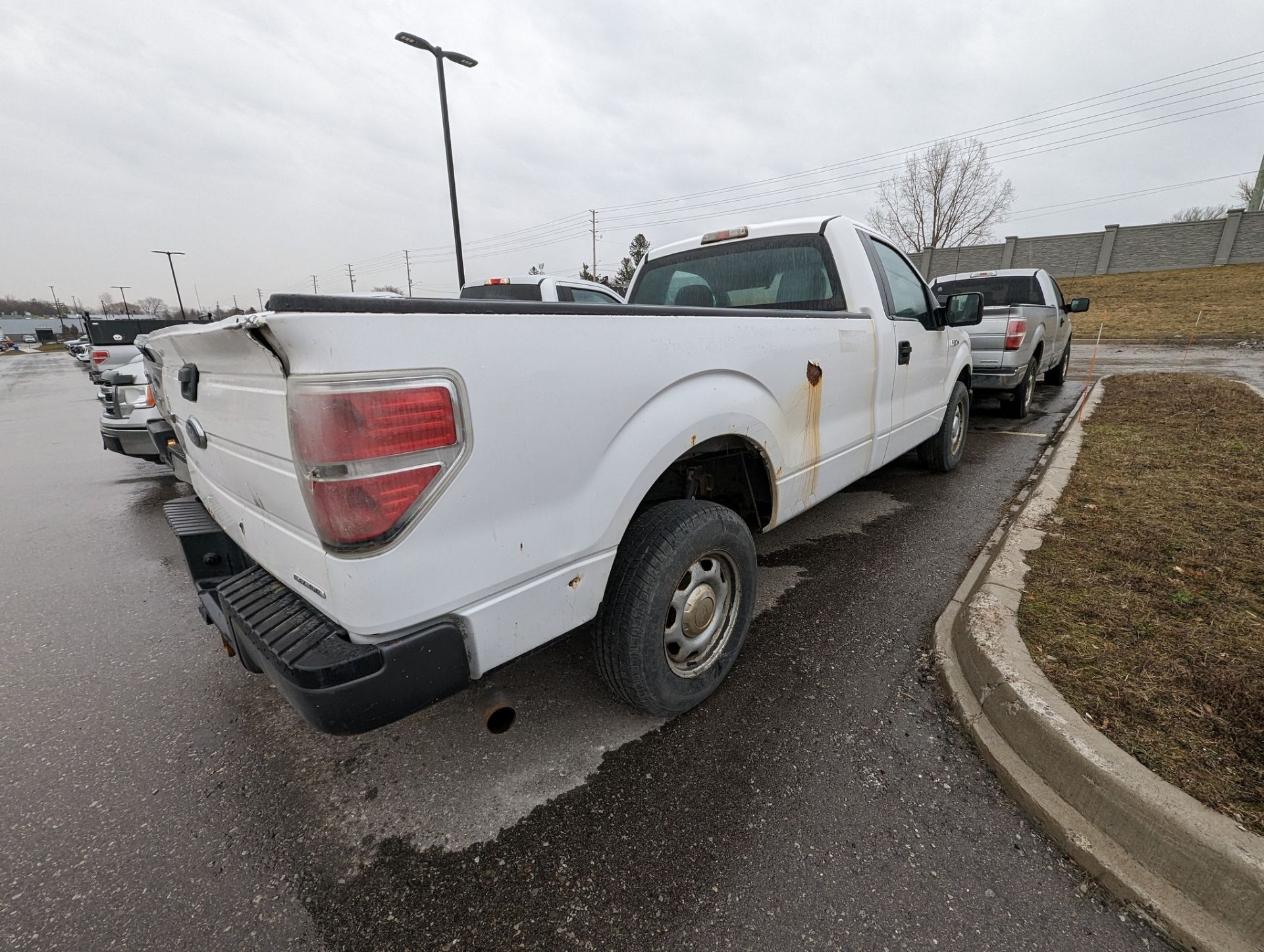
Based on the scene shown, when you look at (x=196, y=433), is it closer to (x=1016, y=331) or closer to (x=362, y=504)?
(x=362, y=504)

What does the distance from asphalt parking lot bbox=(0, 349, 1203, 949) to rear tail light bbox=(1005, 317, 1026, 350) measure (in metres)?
4.82

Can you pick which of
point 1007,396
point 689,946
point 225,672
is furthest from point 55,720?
point 1007,396

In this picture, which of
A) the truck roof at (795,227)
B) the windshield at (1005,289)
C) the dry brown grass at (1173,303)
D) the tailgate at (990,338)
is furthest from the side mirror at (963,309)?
the dry brown grass at (1173,303)

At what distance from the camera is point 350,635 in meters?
1.38

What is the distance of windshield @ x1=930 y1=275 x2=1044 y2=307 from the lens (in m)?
8.38

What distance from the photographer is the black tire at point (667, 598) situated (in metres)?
1.89

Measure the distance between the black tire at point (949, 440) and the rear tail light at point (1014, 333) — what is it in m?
1.67

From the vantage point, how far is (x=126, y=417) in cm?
536

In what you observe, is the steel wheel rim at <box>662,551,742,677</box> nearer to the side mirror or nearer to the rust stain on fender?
the rust stain on fender

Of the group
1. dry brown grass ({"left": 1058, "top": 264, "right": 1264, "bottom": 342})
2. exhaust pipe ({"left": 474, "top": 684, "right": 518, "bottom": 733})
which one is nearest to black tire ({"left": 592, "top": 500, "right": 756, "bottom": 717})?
exhaust pipe ({"left": 474, "top": 684, "right": 518, "bottom": 733})

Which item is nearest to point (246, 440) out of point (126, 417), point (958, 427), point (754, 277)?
point (754, 277)

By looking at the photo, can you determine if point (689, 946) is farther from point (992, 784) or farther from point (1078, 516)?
point (1078, 516)

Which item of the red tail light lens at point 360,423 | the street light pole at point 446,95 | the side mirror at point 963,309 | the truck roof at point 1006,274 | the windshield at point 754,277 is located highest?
the street light pole at point 446,95

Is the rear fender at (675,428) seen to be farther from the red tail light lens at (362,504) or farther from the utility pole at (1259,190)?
the utility pole at (1259,190)
